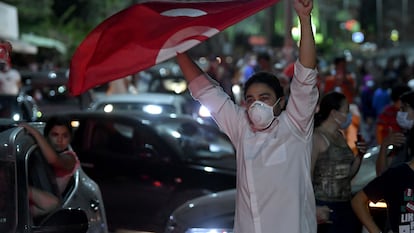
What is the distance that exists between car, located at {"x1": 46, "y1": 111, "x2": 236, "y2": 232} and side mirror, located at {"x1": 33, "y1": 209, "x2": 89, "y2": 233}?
4396mm

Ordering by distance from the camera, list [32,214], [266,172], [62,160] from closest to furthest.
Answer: [266,172], [32,214], [62,160]

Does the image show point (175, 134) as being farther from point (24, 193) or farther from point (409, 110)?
point (24, 193)

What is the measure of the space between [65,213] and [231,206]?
1.95 m

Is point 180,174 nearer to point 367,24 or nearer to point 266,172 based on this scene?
point 266,172

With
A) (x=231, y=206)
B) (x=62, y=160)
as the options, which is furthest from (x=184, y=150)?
(x=62, y=160)

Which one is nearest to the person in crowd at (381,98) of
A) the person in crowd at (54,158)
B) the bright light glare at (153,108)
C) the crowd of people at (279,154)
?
the bright light glare at (153,108)

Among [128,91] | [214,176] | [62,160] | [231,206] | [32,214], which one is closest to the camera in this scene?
[32,214]

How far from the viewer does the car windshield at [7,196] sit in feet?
17.0

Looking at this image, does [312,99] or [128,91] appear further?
[128,91]

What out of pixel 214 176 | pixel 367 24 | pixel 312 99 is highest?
pixel 367 24

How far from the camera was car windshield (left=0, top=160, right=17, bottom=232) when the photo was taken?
5.18m

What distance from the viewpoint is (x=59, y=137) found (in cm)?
700

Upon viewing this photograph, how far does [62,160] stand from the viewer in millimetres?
6367

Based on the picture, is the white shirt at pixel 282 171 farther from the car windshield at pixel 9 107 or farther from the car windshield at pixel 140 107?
the car windshield at pixel 140 107
